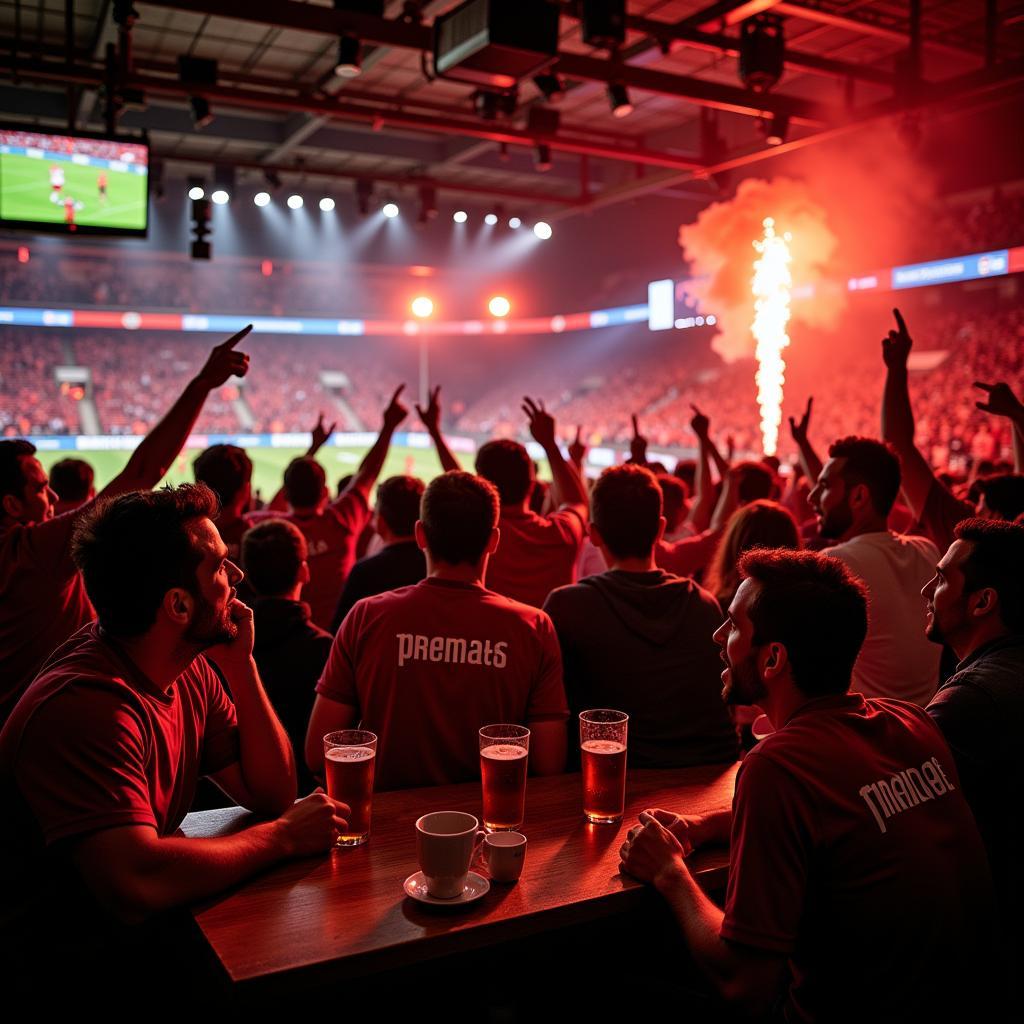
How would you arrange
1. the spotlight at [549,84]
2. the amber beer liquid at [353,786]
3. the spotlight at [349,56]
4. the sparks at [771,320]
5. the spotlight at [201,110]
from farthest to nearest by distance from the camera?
the sparks at [771,320], the spotlight at [201,110], the spotlight at [549,84], the spotlight at [349,56], the amber beer liquid at [353,786]

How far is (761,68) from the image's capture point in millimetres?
6973

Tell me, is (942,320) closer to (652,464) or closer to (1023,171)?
(1023,171)

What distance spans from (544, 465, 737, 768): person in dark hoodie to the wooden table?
34 centimetres

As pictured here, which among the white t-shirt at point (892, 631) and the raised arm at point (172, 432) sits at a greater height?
the raised arm at point (172, 432)

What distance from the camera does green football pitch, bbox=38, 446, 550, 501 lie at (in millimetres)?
21219

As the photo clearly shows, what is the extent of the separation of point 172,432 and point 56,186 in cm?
520

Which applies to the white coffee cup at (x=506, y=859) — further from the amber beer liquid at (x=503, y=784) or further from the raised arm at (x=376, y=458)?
the raised arm at (x=376, y=458)

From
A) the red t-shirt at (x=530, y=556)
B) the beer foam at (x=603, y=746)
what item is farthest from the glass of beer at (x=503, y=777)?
the red t-shirt at (x=530, y=556)

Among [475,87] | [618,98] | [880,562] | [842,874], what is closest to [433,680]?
[842,874]

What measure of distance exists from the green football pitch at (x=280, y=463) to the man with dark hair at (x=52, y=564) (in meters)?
17.8

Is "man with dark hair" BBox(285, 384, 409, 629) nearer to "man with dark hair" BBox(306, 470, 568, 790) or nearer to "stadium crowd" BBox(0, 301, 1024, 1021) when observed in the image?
"stadium crowd" BBox(0, 301, 1024, 1021)

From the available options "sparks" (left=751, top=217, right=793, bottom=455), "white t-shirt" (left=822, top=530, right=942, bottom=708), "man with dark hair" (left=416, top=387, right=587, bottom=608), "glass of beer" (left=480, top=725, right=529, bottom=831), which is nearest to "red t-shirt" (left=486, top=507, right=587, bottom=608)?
"man with dark hair" (left=416, top=387, right=587, bottom=608)

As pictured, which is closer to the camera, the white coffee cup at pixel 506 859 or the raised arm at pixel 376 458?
the white coffee cup at pixel 506 859

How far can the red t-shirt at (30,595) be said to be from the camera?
9.67 ft
